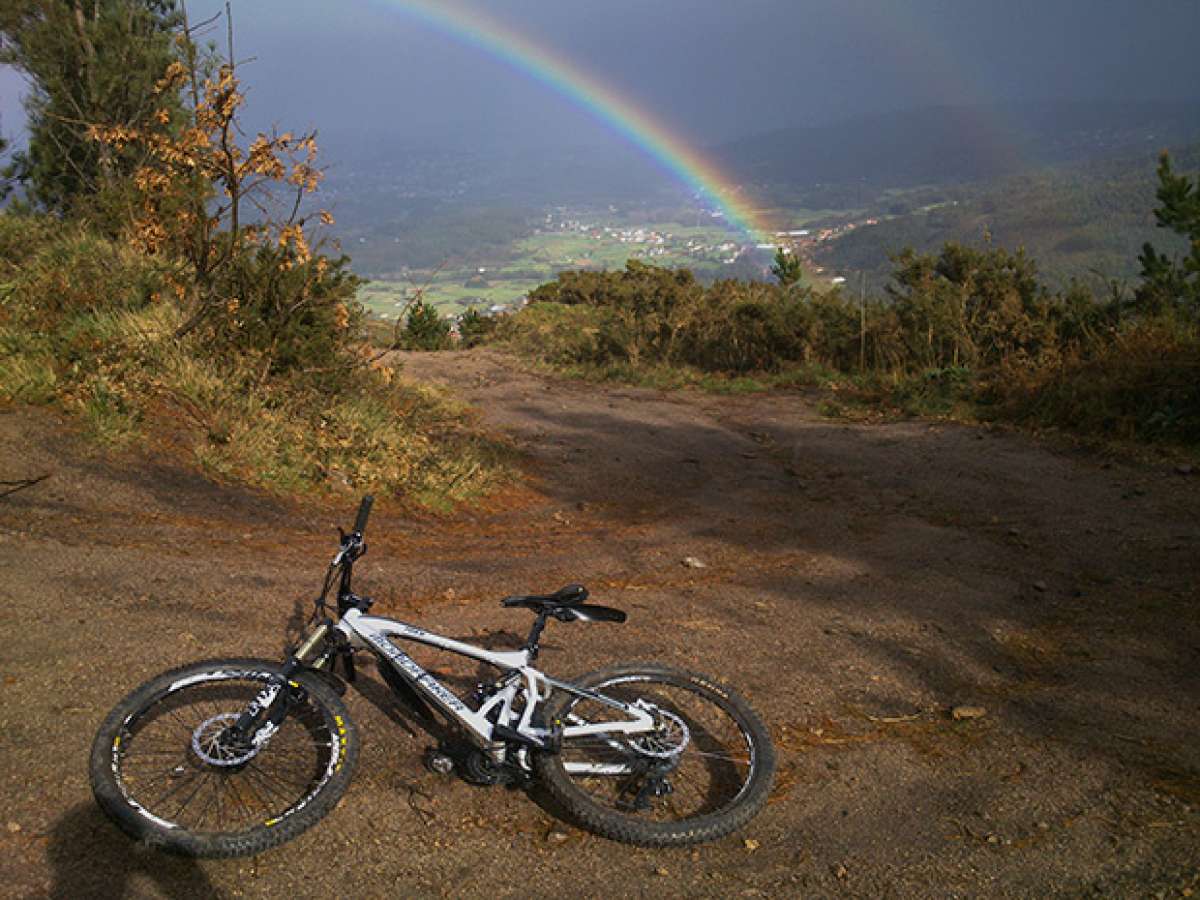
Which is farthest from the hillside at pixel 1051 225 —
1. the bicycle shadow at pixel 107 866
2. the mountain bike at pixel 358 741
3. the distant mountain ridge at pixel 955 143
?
the bicycle shadow at pixel 107 866

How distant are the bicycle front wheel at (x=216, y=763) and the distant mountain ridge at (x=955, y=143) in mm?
78934

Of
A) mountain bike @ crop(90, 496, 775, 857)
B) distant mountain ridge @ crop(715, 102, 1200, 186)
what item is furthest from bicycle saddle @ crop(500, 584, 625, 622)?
distant mountain ridge @ crop(715, 102, 1200, 186)

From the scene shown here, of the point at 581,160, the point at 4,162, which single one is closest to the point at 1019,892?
the point at 4,162

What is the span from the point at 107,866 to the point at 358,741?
78 cm

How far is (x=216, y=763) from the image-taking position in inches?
112

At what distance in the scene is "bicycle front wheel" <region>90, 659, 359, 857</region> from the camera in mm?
2672

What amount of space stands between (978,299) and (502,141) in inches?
6971

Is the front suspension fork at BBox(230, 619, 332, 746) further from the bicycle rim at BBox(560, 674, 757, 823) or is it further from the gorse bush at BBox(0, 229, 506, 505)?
the gorse bush at BBox(0, 229, 506, 505)

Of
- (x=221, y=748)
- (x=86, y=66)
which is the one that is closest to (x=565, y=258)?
(x=86, y=66)

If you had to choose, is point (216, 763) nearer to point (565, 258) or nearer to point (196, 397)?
point (196, 397)

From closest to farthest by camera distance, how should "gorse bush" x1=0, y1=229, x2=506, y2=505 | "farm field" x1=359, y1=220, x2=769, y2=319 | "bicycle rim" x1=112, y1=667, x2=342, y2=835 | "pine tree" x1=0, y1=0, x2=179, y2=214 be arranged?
"bicycle rim" x1=112, y1=667, x2=342, y2=835, "gorse bush" x1=0, y1=229, x2=506, y2=505, "pine tree" x1=0, y1=0, x2=179, y2=214, "farm field" x1=359, y1=220, x2=769, y2=319

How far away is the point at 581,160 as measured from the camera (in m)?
140

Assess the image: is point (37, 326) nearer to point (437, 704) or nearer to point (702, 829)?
point (437, 704)

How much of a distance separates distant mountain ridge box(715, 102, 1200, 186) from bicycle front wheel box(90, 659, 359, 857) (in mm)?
78934
